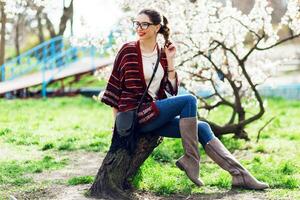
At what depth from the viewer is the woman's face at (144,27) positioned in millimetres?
5383

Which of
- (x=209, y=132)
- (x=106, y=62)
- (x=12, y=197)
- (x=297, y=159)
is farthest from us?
(x=106, y=62)

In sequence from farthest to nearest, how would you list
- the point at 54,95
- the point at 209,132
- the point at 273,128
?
the point at 54,95 → the point at 273,128 → the point at 209,132

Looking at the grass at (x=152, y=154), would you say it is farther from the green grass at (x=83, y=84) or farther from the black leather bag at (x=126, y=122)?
the green grass at (x=83, y=84)

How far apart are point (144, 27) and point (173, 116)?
0.81 meters

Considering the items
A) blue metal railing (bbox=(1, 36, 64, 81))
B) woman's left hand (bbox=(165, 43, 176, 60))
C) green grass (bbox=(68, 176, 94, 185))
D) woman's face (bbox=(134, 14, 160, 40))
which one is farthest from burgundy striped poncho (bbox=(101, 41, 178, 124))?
blue metal railing (bbox=(1, 36, 64, 81))

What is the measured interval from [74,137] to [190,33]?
7.35ft

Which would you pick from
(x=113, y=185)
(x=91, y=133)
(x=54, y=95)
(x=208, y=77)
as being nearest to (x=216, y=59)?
(x=208, y=77)

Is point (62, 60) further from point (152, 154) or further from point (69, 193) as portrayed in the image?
point (69, 193)

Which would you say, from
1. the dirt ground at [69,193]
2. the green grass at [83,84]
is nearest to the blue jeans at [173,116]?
the dirt ground at [69,193]

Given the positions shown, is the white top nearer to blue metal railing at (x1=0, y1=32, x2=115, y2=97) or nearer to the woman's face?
the woman's face

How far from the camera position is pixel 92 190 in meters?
5.40

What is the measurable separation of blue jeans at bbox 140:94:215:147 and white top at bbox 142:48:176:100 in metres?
0.13

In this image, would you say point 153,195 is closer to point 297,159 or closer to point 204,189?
point 204,189

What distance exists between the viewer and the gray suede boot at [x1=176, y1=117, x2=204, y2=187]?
5.30 meters
